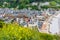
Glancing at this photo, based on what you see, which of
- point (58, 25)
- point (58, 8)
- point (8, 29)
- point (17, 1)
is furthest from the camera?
point (17, 1)

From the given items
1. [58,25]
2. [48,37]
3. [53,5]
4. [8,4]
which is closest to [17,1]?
[8,4]

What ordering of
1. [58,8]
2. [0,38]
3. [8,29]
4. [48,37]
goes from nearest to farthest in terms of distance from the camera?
[0,38] → [8,29] → [48,37] → [58,8]

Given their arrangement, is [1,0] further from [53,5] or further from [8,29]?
[8,29]

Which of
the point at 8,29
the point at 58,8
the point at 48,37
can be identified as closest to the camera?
the point at 8,29

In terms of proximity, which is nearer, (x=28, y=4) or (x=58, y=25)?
(x=58, y=25)

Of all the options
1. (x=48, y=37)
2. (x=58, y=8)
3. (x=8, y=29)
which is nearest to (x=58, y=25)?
(x=58, y=8)

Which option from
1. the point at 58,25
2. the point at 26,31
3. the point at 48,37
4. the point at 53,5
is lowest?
the point at 53,5

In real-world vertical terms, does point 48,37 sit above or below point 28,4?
above

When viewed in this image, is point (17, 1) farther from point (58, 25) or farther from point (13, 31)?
point (13, 31)

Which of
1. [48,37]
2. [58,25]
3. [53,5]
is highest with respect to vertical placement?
[48,37]
